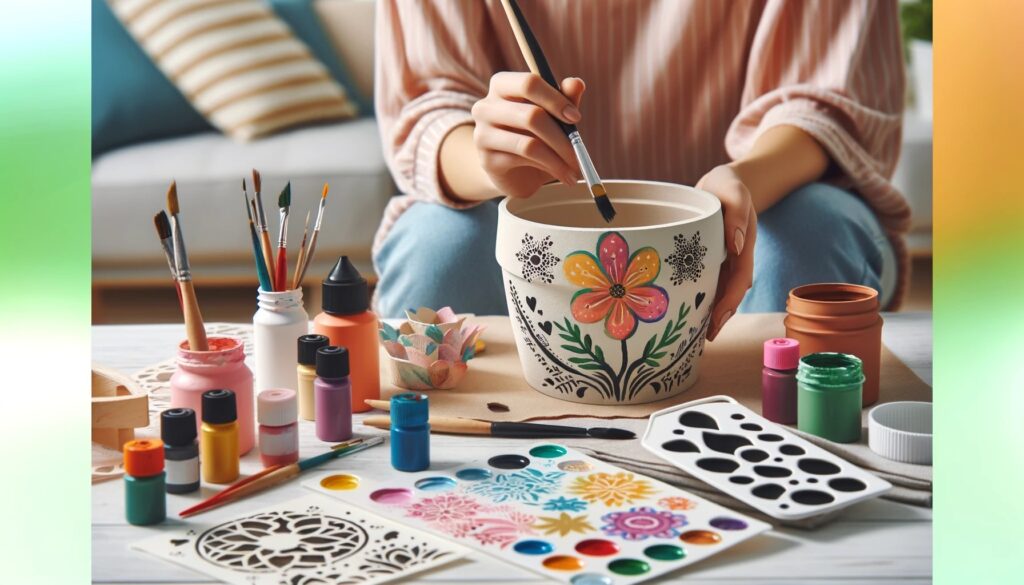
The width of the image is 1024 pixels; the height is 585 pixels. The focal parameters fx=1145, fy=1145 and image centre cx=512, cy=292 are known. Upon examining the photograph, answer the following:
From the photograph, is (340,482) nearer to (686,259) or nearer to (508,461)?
(508,461)

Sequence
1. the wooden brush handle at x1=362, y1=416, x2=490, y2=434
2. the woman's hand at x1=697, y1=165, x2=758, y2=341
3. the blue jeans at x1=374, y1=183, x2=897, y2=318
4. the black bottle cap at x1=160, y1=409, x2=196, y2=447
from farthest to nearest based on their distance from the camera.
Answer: the blue jeans at x1=374, y1=183, x2=897, y2=318 < the woman's hand at x1=697, y1=165, x2=758, y2=341 < the wooden brush handle at x1=362, y1=416, x2=490, y2=434 < the black bottle cap at x1=160, y1=409, x2=196, y2=447

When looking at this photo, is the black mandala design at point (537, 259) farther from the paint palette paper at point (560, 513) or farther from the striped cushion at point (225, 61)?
the striped cushion at point (225, 61)

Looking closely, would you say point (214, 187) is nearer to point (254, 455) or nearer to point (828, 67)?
point (828, 67)

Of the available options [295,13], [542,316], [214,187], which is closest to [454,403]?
[542,316]

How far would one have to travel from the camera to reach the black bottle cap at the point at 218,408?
71 cm

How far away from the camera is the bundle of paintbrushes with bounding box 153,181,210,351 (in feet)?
2.39

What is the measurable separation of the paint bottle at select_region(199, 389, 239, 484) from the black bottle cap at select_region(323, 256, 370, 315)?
16 centimetres

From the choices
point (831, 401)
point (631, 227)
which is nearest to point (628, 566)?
point (831, 401)

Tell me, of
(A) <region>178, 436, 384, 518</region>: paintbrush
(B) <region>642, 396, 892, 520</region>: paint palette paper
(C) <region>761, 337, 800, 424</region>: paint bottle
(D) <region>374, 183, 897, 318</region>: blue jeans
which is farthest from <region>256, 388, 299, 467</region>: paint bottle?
(D) <region>374, 183, 897, 318</region>: blue jeans

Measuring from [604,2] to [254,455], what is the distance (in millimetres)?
767

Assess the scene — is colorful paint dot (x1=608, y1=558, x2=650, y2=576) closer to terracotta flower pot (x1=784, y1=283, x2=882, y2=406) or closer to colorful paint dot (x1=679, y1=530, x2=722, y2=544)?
colorful paint dot (x1=679, y1=530, x2=722, y2=544)

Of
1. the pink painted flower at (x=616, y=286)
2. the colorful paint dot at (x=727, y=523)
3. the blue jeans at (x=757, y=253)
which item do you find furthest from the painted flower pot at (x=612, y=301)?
the blue jeans at (x=757, y=253)

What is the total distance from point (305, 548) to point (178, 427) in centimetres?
12
